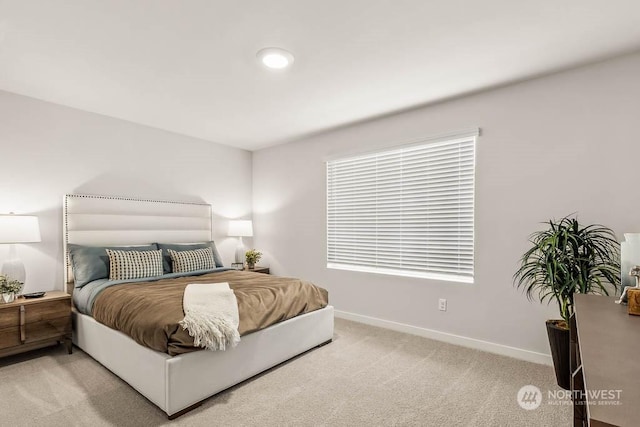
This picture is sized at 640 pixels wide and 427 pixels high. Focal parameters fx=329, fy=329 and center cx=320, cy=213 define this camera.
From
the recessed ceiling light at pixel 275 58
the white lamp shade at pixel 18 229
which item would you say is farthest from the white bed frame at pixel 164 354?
the recessed ceiling light at pixel 275 58

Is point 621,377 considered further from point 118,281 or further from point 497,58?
point 118,281

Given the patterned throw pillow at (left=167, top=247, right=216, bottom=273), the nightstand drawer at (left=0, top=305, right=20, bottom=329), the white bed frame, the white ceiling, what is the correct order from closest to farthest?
the white ceiling
the white bed frame
the nightstand drawer at (left=0, top=305, right=20, bottom=329)
the patterned throw pillow at (left=167, top=247, right=216, bottom=273)

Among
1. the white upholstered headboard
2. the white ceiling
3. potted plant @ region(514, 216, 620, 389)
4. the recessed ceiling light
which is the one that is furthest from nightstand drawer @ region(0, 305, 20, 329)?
potted plant @ region(514, 216, 620, 389)

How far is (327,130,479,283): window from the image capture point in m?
3.29

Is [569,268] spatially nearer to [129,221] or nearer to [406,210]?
[406,210]

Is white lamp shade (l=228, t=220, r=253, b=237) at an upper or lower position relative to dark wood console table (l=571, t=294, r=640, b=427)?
upper

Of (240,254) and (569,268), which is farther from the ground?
(569,268)

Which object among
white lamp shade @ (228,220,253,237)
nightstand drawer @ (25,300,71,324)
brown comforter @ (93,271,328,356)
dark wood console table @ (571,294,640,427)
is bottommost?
nightstand drawer @ (25,300,71,324)

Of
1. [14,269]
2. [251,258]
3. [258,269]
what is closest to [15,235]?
[14,269]

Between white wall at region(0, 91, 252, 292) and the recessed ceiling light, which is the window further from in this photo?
white wall at region(0, 91, 252, 292)

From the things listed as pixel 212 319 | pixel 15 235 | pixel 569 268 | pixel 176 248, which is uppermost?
pixel 15 235

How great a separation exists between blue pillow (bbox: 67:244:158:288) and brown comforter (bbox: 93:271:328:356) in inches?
18.1

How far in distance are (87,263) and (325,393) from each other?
2.62 m

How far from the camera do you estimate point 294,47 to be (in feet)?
7.68
